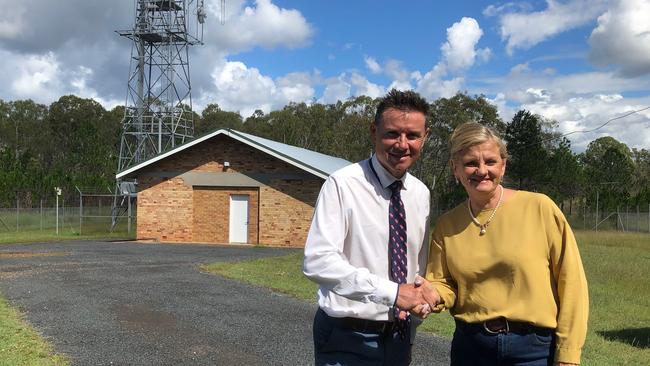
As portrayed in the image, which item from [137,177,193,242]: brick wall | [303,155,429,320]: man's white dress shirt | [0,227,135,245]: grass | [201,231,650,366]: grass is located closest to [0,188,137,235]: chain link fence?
[0,227,135,245]: grass

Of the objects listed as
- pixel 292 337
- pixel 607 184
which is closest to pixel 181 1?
pixel 292 337

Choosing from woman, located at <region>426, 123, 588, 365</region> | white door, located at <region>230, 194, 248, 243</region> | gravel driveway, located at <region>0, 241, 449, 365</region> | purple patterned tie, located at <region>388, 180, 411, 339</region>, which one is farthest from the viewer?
white door, located at <region>230, 194, 248, 243</region>

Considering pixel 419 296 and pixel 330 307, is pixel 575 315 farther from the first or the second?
pixel 330 307

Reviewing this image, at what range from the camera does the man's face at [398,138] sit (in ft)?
9.04

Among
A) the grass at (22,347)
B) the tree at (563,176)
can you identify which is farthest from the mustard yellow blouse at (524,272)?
the tree at (563,176)

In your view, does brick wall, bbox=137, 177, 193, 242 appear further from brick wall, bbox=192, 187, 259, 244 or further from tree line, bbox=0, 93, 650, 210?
tree line, bbox=0, 93, 650, 210

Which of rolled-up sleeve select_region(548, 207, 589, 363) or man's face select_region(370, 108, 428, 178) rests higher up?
man's face select_region(370, 108, 428, 178)

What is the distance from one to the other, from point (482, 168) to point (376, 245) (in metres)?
0.59

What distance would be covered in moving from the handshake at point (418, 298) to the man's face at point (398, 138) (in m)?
0.51

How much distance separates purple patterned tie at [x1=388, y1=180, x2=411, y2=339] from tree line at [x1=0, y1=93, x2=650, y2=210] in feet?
110

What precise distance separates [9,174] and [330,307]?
42.1m

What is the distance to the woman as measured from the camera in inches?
103

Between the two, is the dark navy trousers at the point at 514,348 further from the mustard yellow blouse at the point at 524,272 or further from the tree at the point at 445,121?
the tree at the point at 445,121

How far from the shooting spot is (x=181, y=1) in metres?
34.0
